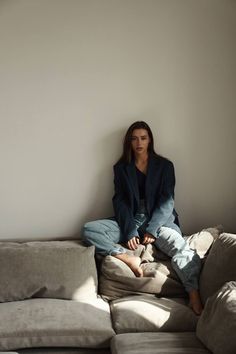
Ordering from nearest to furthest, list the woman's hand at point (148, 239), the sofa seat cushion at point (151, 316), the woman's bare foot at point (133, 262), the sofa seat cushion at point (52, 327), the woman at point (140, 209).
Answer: the sofa seat cushion at point (52, 327), the sofa seat cushion at point (151, 316), the woman's bare foot at point (133, 262), the woman at point (140, 209), the woman's hand at point (148, 239)

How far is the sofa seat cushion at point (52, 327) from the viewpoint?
86.8 inches

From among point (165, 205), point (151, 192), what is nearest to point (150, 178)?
point (151, 192)

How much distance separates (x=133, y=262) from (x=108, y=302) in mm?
313

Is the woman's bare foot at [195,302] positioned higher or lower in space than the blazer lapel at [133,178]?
lower

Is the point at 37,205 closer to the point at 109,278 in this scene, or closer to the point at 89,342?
the point at 109,278

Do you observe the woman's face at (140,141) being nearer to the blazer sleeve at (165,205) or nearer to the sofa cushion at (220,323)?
the blazer sleeve at (165,205)

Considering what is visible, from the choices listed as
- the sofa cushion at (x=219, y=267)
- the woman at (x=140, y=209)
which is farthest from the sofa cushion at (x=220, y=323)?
the woman at (x=140, y=209)

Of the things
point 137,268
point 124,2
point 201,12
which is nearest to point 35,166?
point 137,268

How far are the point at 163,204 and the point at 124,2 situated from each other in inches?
62.1

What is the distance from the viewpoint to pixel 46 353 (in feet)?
7.21

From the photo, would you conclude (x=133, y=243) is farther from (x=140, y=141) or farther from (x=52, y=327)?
Answer: (x=52, y=327)

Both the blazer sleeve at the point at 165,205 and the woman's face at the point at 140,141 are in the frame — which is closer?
the blazer sleeve at the point at 165,205

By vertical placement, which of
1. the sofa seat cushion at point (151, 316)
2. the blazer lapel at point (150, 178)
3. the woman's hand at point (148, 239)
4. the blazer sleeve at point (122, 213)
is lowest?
the sofa seat cushion at point (151, 316)

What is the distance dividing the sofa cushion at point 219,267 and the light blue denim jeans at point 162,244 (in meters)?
0.09
